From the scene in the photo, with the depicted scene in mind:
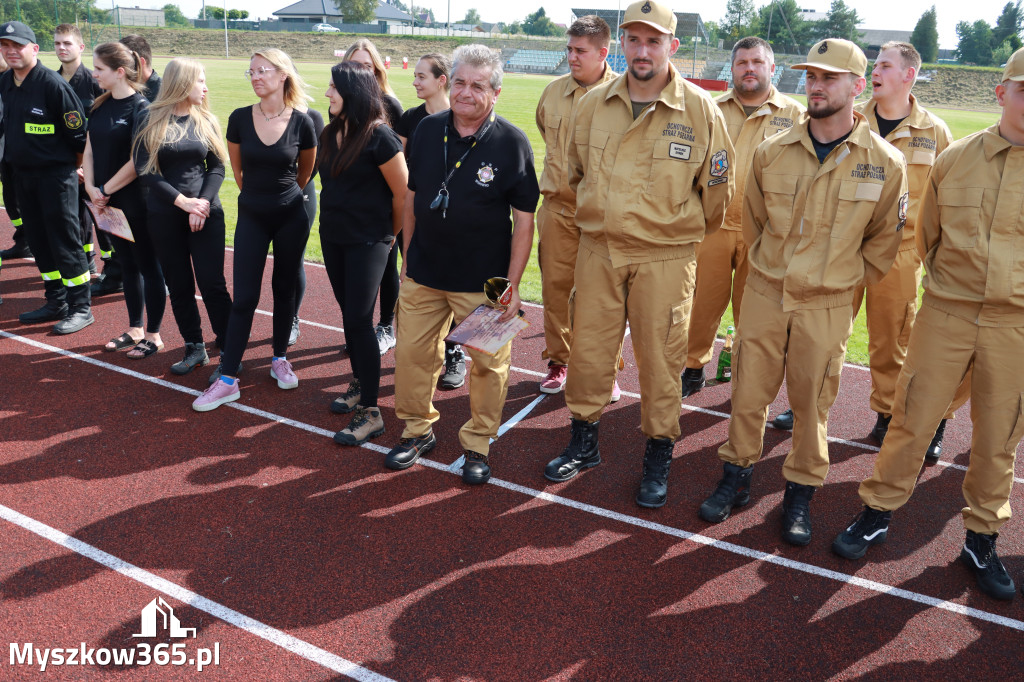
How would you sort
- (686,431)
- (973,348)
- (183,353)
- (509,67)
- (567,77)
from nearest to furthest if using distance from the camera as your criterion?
(973,348) → (686,431) → (567,77) → (183,353) → (509,67)

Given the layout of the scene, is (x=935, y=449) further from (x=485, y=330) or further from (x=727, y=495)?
(x=485, y=330)

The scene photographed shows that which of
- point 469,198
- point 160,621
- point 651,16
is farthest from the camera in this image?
point 469,198

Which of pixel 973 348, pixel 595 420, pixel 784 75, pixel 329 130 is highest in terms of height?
pixel 784 75

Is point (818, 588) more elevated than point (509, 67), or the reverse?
point (509, 67)

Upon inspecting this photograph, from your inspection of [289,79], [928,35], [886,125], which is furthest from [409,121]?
[928,35]

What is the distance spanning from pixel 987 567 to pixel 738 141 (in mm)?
2988

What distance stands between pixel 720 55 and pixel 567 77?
5550cm

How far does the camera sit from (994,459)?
11.9 feet

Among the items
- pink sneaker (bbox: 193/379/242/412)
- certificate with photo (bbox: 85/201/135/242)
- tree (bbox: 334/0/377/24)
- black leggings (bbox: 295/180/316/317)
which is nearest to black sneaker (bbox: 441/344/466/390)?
black leggings (bbox: 295/180/316/317)

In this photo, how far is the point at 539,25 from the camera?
380 ft

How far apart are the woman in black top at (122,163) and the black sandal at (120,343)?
14 mm

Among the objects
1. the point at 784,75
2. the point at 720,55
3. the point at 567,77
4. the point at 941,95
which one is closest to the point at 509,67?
the point at 720,55

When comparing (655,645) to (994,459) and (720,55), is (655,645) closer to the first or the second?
(994,459)

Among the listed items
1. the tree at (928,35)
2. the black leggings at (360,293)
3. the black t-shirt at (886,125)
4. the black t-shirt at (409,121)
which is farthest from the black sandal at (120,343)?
the tree at (928,35)
